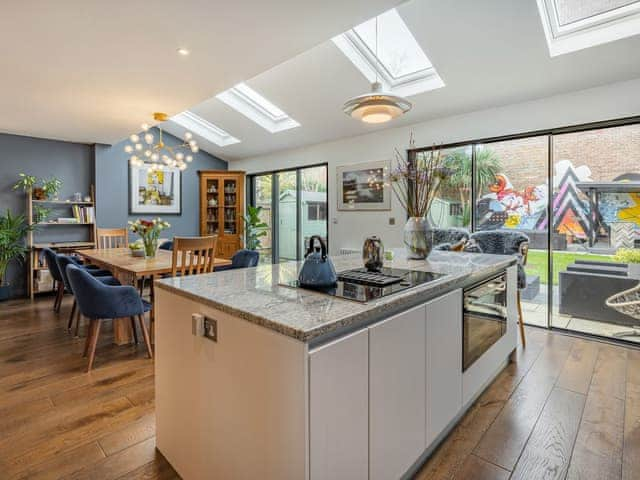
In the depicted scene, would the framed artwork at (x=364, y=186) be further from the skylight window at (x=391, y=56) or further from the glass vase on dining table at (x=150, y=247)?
the glass vase on dining table at (x=150, y=247)

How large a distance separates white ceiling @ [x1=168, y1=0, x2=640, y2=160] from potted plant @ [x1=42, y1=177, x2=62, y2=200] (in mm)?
3401

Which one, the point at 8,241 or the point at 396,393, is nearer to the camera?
the point at 396,393

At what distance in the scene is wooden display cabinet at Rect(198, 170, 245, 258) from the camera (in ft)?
23.2

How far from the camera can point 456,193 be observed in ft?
14.6

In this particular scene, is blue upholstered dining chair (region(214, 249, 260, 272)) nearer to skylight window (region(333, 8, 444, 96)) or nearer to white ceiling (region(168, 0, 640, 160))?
white ceiling (region(168, 0, 640, 160))

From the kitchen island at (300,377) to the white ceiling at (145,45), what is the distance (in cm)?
178

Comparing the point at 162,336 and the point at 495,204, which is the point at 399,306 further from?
the point at 495,204

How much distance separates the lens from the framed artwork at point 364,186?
16.4ft

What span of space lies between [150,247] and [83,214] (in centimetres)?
280

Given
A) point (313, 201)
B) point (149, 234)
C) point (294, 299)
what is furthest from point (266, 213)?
point (294, 299)

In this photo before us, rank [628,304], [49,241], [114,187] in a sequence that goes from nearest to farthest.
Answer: [628,304] → [49,241] → [114,187]

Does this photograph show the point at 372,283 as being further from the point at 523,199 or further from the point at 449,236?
the point at 523,199

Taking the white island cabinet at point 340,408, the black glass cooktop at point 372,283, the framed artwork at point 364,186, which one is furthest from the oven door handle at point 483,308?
the framed artwork at point 364,186

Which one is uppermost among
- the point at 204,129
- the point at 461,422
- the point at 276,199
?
the point at 204,129
